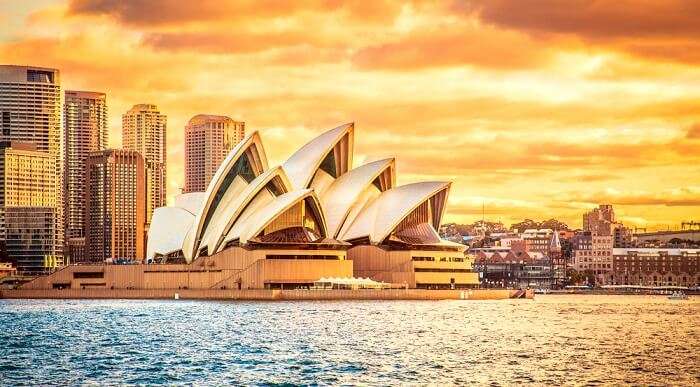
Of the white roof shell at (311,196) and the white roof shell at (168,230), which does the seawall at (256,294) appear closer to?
the white roof shell at (311,196)

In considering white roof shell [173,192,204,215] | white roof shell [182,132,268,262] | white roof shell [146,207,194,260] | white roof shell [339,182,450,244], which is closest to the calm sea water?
white roof shell [182,132,268,262]

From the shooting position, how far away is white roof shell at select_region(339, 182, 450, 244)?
122 m

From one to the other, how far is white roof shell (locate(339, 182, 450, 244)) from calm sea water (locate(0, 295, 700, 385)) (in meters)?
26.4

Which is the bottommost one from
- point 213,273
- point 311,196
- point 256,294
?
point 256,294

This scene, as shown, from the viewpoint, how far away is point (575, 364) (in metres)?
51.5

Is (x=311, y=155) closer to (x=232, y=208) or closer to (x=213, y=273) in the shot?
(x=232, y=208)

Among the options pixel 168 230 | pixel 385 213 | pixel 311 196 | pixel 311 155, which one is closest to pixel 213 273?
pixel 311 196

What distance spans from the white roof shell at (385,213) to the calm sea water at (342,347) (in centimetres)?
2643

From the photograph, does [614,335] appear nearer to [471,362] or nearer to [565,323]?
[565,323]

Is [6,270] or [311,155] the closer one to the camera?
[311,155]

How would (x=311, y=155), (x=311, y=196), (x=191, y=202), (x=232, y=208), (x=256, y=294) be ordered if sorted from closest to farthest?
(x=256, y=294), (x=311, y=196), (x=232, y=208), (x=311, y=155), (x=191, y=202)

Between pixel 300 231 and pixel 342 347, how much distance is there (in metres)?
58.0

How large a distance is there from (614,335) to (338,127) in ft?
181

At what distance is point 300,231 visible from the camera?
384ft
